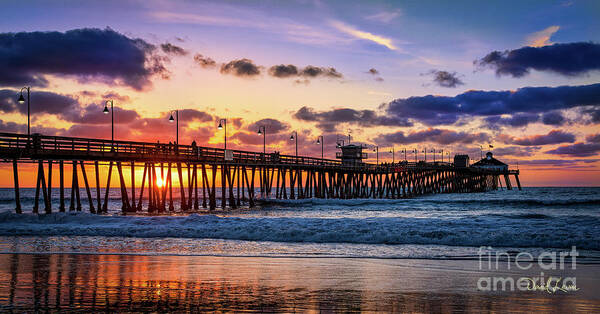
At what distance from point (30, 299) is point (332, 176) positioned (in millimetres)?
57403

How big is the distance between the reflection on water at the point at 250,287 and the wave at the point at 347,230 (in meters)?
5.37

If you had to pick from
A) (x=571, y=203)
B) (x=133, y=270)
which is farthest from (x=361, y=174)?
(x=133, y=270)

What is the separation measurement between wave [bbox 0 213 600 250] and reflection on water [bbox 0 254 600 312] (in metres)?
5.37

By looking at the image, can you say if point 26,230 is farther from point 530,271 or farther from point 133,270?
point 530,271

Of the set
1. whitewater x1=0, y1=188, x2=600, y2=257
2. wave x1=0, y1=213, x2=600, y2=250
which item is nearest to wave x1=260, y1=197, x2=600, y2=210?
wave x1=0, y1=213, x2=600, y2=250

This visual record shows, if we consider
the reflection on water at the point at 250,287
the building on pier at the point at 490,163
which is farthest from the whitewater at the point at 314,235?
the building on pier at the point at 490,163

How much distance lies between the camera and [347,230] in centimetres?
1794

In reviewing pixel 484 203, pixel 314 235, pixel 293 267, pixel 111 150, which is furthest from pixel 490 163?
pixel 293 267

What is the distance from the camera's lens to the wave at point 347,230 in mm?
15969

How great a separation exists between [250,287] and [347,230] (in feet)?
32.9

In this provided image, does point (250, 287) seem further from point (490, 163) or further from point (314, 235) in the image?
point (490, 163)

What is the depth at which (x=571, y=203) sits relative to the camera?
46.6 meters

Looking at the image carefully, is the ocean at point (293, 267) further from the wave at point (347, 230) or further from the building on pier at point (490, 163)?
the building on pier at point (490, 163)

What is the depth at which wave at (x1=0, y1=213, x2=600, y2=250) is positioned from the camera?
1597cm
